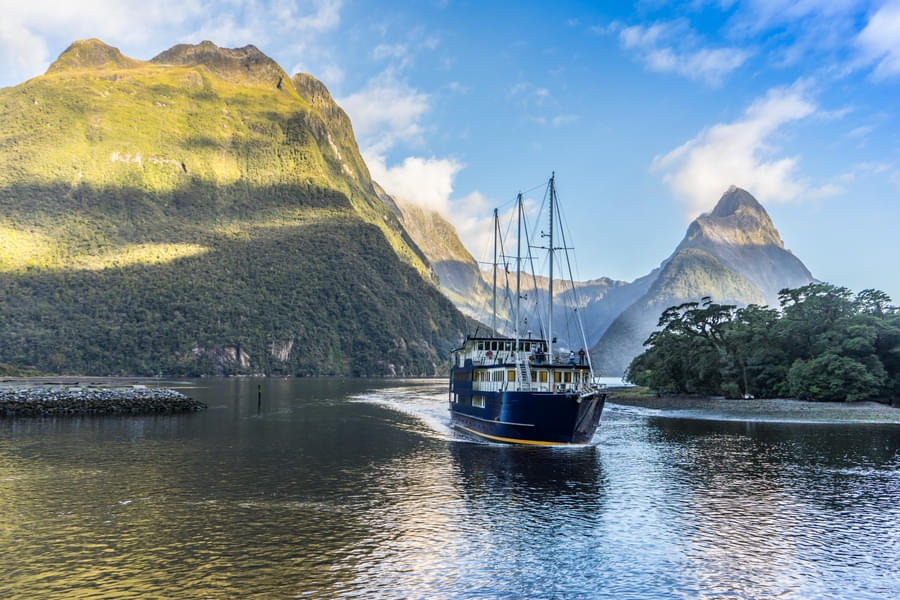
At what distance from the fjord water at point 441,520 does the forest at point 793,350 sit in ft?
129

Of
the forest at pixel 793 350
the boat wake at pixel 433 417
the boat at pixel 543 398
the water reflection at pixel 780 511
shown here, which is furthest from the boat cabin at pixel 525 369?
the forest at pixel 793 350

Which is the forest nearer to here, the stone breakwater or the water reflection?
the water reflection

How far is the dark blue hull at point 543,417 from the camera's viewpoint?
48844mm

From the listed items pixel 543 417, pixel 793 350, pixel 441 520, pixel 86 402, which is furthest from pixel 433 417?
pixel 793 350

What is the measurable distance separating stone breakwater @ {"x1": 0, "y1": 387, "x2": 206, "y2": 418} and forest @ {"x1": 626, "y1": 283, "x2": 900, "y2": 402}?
90.7 meters

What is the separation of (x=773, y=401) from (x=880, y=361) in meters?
16.6

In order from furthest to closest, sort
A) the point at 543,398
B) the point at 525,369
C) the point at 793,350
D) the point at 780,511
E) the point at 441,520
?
the point at 793,350
the point at 525,369
the point at 543,398
the point at 780,511
the point at 441,520

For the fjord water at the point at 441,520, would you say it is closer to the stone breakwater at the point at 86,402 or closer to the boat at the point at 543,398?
→ the boat at the point at 543,398

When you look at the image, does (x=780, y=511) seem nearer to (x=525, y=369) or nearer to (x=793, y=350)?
(x=525, y=369)

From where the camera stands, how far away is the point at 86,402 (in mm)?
81562

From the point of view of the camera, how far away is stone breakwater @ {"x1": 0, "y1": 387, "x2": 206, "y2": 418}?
77000 millimetres

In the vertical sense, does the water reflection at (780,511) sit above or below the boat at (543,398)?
below

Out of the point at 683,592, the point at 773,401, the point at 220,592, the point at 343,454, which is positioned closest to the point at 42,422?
the point at 343,454

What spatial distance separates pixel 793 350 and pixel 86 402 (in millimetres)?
114281
